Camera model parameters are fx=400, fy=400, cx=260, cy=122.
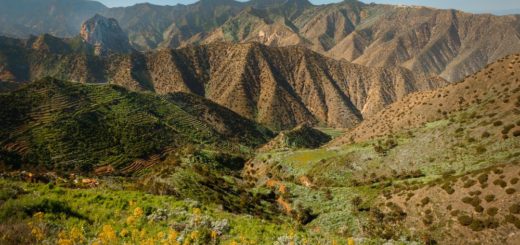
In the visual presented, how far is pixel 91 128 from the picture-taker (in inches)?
3430

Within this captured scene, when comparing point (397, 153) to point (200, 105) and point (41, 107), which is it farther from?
point (200, 105)

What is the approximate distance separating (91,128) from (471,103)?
7445cm

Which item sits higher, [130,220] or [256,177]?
[130,220]

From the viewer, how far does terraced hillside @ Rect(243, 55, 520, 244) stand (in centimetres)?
2945

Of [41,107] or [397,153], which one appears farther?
[41,107]

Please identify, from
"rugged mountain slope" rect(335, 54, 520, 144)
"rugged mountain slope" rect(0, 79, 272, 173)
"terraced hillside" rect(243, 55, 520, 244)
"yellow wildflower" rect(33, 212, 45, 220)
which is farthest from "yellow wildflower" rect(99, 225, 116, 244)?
"rugged mountain slope" rect(0, 79, 272, 173)

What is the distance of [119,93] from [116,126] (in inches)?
958

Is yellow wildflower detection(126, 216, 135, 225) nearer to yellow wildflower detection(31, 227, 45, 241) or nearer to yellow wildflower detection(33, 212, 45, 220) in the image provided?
yellow wildflower detection(31, 227, 45, 241)

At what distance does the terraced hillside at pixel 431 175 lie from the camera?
29453 millimetres

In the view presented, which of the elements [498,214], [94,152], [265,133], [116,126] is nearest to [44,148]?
[94,152]

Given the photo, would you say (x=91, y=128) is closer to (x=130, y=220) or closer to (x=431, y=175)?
(x=431, y=175)

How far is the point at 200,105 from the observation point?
145m

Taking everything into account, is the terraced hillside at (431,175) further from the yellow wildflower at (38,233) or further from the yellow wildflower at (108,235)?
the yellow wildflower at (38,233)

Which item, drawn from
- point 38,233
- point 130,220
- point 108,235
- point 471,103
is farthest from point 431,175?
point 38,233
